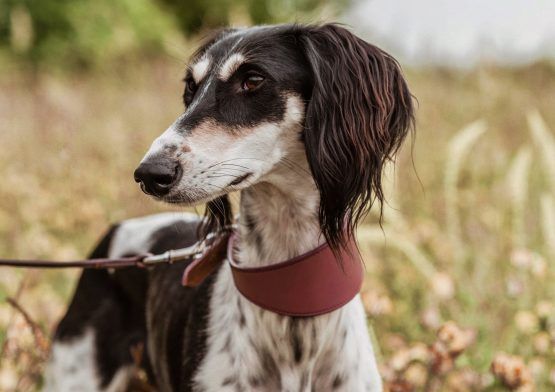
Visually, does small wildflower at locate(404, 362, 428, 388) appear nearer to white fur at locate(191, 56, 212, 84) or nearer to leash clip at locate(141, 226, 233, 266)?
leash clip at locate(141, 226, 233, 266)

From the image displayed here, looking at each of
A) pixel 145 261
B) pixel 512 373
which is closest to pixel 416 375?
pixel 512 373

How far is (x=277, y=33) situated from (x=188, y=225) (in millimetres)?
1269

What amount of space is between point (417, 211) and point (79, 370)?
318cm

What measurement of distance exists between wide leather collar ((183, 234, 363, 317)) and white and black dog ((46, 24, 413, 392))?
7 centimetres

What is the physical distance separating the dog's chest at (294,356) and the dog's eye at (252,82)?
73 centimetres

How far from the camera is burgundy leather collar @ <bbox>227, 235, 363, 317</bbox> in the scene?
2424mm

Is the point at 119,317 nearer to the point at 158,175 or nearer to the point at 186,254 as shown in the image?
the point at 186,254

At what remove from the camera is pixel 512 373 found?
2793 millimetres

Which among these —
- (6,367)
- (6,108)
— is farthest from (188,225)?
(6,108)

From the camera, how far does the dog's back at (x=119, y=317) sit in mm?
3256

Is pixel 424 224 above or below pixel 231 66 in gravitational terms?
below

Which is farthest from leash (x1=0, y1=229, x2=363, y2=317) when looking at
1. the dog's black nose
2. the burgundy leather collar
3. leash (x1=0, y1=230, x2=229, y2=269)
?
the dog's black nose

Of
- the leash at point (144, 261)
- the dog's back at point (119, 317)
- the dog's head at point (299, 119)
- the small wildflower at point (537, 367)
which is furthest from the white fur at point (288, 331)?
the small wildflower at point (537, 367)

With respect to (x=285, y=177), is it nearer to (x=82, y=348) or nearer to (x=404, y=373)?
(x=404, y=373)
